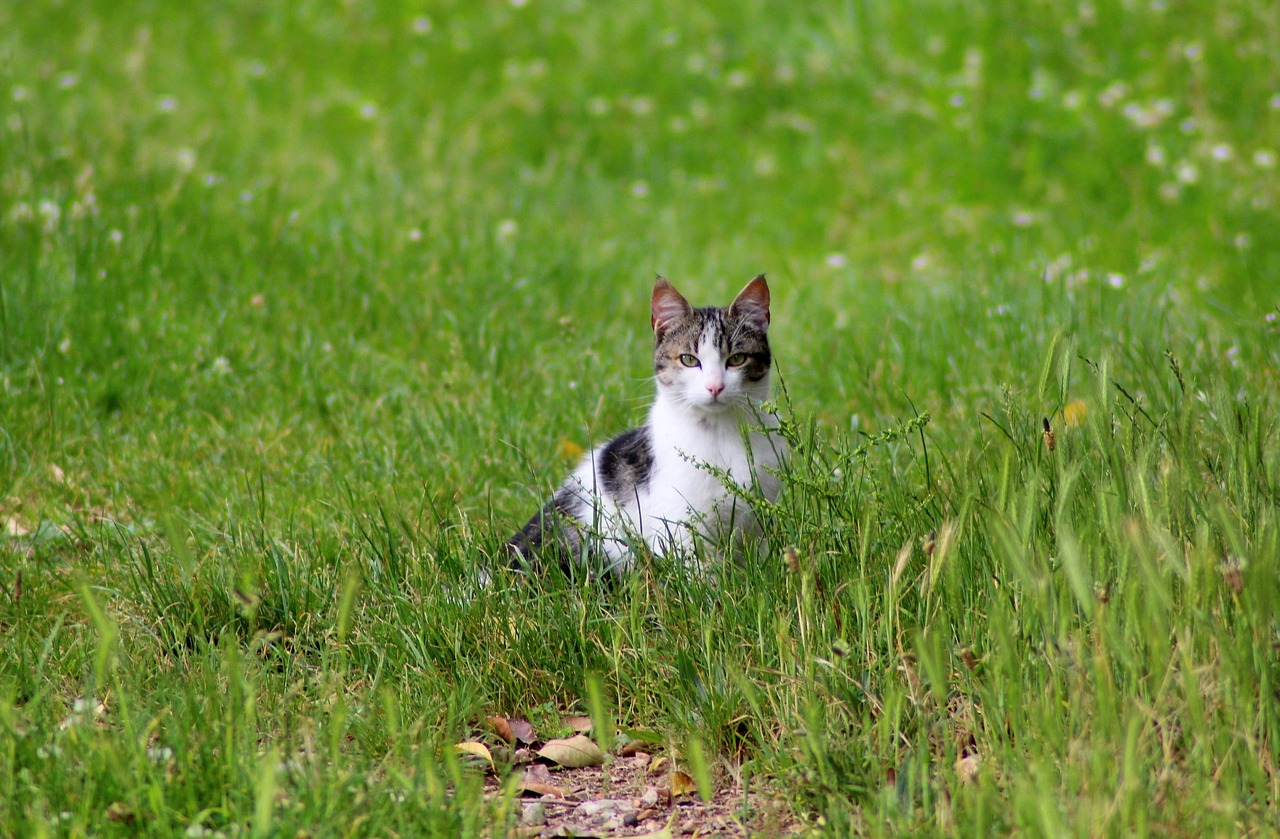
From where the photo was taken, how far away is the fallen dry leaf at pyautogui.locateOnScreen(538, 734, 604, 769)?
2811 millimetres

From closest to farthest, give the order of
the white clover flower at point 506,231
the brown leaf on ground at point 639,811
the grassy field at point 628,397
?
1. the grassy field at point 628,397
2. the brown leaf on ground at point 639,811
3. the white clover flower at point 506,231

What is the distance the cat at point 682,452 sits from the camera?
341 cm

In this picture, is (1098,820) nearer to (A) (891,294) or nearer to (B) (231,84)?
(A) (891,294)

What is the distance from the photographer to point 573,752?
281cm

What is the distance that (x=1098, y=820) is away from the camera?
6.73ft

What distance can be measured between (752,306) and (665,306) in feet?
0.88

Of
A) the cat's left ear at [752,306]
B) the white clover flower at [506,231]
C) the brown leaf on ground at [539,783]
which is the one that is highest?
the white clover flower at [506,231]

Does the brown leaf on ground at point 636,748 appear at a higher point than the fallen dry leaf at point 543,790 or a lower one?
higher

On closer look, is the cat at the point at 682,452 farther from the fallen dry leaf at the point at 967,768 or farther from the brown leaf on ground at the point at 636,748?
the fallen dry leaf at the point at 967,768

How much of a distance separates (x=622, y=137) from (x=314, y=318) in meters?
3.06

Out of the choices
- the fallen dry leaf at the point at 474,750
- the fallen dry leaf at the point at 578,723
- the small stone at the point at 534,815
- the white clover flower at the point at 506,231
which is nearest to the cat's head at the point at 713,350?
the fallen dry leaf at the point at 578,723

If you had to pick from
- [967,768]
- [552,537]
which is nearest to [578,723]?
[552,537]

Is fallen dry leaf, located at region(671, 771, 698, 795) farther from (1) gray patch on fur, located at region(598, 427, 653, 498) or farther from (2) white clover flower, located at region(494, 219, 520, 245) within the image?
(2) white clover flower, located at region(494, 219, 520, 245)

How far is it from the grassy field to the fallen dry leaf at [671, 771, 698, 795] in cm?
6
